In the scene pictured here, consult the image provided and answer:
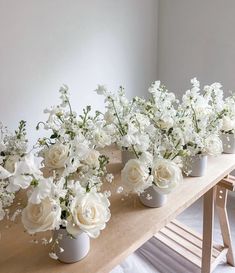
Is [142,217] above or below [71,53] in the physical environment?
below

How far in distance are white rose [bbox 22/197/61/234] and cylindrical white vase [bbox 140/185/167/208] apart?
42cm

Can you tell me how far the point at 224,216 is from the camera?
1.84 metres

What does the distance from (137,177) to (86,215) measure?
270mm

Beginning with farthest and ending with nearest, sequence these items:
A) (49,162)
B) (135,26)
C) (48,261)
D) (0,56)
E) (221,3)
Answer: (135,26), (221,3), (0,56), (49,162), (48,261)

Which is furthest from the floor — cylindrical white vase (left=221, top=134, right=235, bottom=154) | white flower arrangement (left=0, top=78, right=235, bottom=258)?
white flower arrangement (left=0, top=78, right=235, bottom=258)

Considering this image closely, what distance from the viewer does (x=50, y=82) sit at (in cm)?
205

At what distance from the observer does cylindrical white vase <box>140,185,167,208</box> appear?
3.55ft

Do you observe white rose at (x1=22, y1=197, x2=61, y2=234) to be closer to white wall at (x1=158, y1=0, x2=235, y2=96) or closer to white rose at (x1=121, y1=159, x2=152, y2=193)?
white rose at (x1=121, y1=159, x2=152, y2=193)

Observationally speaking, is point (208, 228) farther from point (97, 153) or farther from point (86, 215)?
point (86, 215)

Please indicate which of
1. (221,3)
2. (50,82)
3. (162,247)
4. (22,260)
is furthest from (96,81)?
(22,260)

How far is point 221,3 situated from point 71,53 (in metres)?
1.19

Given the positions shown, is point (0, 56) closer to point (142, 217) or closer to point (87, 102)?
point (87, 102)

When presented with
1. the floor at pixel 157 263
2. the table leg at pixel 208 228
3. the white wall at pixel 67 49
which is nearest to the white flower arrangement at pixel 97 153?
the table leg at pixel 208 228

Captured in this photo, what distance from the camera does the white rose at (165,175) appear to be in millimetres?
995
